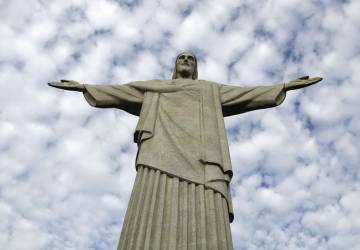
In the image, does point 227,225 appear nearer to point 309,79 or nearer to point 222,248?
point 222,248

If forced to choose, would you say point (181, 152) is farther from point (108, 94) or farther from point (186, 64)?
point (186, 64)

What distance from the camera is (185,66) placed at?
43.6 ft

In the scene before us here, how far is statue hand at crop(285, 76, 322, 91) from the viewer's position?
12.2 meters

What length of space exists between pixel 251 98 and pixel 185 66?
209 cm

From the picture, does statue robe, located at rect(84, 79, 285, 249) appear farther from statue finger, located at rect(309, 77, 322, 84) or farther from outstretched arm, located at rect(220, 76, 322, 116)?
statue finger, located at rect(309, 77, 322, 84)

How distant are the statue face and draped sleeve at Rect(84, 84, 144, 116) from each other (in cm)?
149

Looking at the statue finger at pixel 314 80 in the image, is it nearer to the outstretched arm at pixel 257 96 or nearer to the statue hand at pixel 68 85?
the outstretched arm at pixel 257 96

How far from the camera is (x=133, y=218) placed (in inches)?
360

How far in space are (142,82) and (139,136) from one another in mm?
2082

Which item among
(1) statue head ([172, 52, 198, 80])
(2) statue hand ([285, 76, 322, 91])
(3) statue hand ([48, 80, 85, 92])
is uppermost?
(1) statue head ([172, 52, 198, 80])

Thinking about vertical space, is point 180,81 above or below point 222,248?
above

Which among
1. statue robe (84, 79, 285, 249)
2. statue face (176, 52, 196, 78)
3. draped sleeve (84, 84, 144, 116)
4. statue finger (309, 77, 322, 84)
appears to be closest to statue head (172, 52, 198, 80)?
statue face (176, 52, 196, 78)

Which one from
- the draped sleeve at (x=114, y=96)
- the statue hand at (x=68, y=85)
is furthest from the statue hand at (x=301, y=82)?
the statue hand at (x=68, y=85)

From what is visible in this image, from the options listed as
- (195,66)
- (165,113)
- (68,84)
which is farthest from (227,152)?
(68,84)
